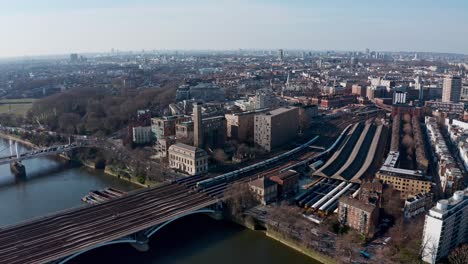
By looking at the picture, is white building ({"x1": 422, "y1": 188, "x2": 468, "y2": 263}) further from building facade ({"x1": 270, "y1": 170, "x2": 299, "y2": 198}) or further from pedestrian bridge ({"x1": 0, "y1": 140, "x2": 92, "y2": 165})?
pedestrian bridge ({"x1": 0, "y1": 140, "x2": 92, "y2": 165})

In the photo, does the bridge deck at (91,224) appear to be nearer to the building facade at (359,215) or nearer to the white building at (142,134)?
the building facade at (359,215)

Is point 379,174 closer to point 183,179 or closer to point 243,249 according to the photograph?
point 243,249

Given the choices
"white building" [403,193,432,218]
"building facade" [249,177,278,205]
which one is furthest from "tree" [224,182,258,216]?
"white building" [403,193,432,218]

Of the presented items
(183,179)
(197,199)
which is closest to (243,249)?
(197,199)

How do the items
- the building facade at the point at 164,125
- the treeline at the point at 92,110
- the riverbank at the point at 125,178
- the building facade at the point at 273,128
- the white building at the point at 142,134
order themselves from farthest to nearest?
the treeline at the point at 92,110 < the white building at the point at 142,134 < the building facade at the point at 164,125 < the building facade at the point at 273,128 < the riverbank at the point at 125,178

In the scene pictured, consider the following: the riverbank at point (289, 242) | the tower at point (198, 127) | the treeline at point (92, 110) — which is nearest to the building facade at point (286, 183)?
the riverbank at point (289, 242)

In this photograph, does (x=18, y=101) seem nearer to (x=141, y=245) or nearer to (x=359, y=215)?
(x=141, y=245)
